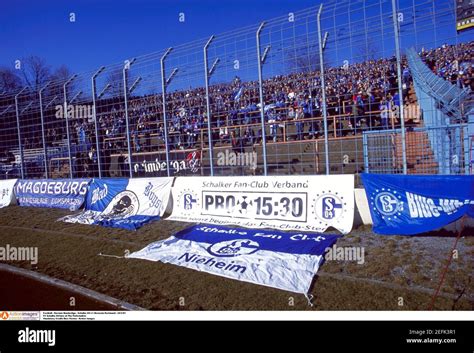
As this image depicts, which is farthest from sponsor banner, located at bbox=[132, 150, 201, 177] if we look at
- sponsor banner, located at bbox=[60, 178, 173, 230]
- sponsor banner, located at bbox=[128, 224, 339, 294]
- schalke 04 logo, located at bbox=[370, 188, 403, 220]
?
schalke 04 logo, located at bbox=[370, 188, 403, 220]

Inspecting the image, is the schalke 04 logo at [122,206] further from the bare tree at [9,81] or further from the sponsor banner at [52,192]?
the bare tree at [9,81]

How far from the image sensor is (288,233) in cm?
562

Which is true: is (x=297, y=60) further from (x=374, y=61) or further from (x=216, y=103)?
(x=216, y=103)

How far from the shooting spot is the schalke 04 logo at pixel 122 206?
25.7ft

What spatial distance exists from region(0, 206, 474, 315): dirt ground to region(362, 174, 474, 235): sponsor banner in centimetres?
21

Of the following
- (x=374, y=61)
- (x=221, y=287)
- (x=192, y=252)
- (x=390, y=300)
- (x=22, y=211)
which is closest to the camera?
(x=390, y=300)

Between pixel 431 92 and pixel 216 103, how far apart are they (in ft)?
13.4

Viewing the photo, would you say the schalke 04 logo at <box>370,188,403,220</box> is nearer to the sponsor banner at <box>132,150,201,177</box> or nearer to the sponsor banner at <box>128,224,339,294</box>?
the sponsor banner at <box>128,224,339,294</box>

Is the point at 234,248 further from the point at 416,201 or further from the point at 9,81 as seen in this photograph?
the point at 9,81

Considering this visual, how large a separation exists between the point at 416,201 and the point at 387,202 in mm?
396

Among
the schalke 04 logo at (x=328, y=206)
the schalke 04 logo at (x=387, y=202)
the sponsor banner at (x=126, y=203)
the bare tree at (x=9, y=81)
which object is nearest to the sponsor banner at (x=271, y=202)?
the schalke 04 logo at (x=328, y=206)

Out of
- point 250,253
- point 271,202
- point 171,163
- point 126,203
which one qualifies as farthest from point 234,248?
point 171,163

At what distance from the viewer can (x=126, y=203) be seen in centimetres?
805

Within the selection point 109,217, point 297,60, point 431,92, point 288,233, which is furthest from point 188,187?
point 431,92
